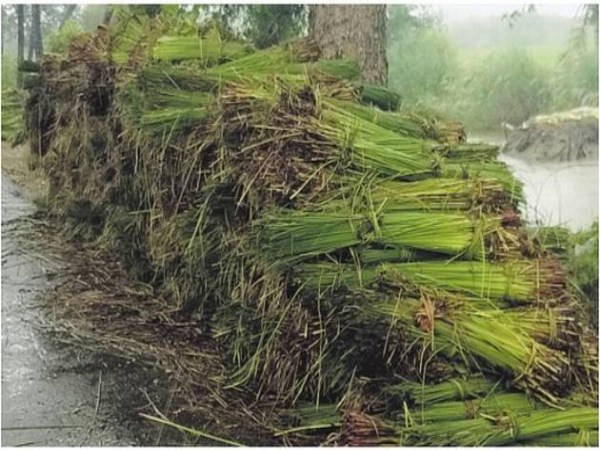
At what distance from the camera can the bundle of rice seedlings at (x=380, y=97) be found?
10.3 feet

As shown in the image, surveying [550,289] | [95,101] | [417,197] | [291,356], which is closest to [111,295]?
[95,101]

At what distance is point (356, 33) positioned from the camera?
3.90 m

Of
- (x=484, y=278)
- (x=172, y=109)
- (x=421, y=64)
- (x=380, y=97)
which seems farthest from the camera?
(x=421, y=64)

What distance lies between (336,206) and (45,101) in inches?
136

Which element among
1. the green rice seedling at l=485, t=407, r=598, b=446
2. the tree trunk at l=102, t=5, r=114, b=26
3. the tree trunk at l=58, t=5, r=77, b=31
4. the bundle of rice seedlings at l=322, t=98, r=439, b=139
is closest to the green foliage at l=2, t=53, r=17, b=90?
the tree trunk at l=58, t=5, r=77, b=31

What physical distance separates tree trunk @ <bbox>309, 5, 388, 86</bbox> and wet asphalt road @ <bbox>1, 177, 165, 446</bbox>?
6.36ft

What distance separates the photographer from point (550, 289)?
2.13 m

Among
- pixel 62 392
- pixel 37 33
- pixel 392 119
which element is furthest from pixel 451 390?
pixel 37 33

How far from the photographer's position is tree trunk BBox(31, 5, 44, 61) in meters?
4.50

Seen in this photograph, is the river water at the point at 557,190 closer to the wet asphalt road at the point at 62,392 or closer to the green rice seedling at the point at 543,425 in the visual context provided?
the green rice seedling at the point at 543,425

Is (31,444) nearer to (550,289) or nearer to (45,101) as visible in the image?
(550,289)

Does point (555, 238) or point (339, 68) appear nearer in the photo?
point (555, 238)

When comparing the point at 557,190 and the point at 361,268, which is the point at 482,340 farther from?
the point at 557,190

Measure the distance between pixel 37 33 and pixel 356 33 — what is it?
7.15 feet
